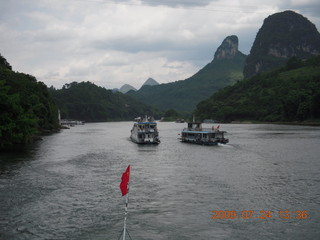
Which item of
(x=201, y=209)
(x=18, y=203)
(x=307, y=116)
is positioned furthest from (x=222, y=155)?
(x=307, y=116)

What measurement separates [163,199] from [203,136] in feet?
205

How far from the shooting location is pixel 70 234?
24000 mm

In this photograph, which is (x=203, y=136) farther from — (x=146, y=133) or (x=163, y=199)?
(x=163, y=199)

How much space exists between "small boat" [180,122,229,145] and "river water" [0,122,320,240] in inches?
1249

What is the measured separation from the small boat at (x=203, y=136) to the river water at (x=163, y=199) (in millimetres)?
31735

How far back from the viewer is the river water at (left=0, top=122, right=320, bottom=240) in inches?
974

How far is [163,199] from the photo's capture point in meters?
33.2
